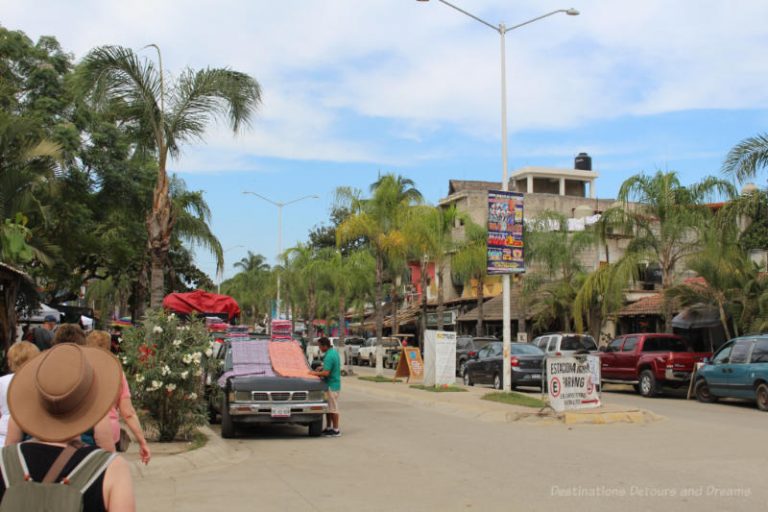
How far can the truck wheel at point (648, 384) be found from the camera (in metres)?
24.5

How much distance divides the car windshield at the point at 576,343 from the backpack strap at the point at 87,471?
84.7 feet

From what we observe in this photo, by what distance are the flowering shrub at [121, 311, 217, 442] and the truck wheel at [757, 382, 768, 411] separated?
13.8 metres

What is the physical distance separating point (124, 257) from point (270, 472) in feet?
68.9

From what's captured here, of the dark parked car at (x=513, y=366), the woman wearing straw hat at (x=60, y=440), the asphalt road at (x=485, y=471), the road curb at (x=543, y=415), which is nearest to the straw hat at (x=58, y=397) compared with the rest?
the woman wearing straw hat at (x=60, y=440)

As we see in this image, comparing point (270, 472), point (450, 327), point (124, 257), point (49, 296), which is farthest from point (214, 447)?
point (450, 327)

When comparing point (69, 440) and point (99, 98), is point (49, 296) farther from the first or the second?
point (69, 440)

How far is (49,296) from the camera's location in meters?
39.2

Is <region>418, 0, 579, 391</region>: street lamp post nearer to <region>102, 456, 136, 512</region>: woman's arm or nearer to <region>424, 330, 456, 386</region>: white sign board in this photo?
<region>424, 330, 456, 386</region>: white sign board

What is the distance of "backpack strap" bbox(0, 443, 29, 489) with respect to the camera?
3.06 m

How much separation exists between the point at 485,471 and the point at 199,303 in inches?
706

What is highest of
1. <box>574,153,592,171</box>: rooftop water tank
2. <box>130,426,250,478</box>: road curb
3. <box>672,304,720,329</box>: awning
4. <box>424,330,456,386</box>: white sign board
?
<box>574,153,592,171</box>: rooftop water tank

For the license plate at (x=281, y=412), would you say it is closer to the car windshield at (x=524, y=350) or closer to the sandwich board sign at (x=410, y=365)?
the car windshield at (x=524, y=350)

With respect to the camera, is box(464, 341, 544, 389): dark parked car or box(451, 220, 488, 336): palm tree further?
box(451, 220, 488, 336): palm tree

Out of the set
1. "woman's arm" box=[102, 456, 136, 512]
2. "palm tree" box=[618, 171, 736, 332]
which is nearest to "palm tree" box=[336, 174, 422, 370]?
"palm tree" box=[618, 171, 736, 332]
